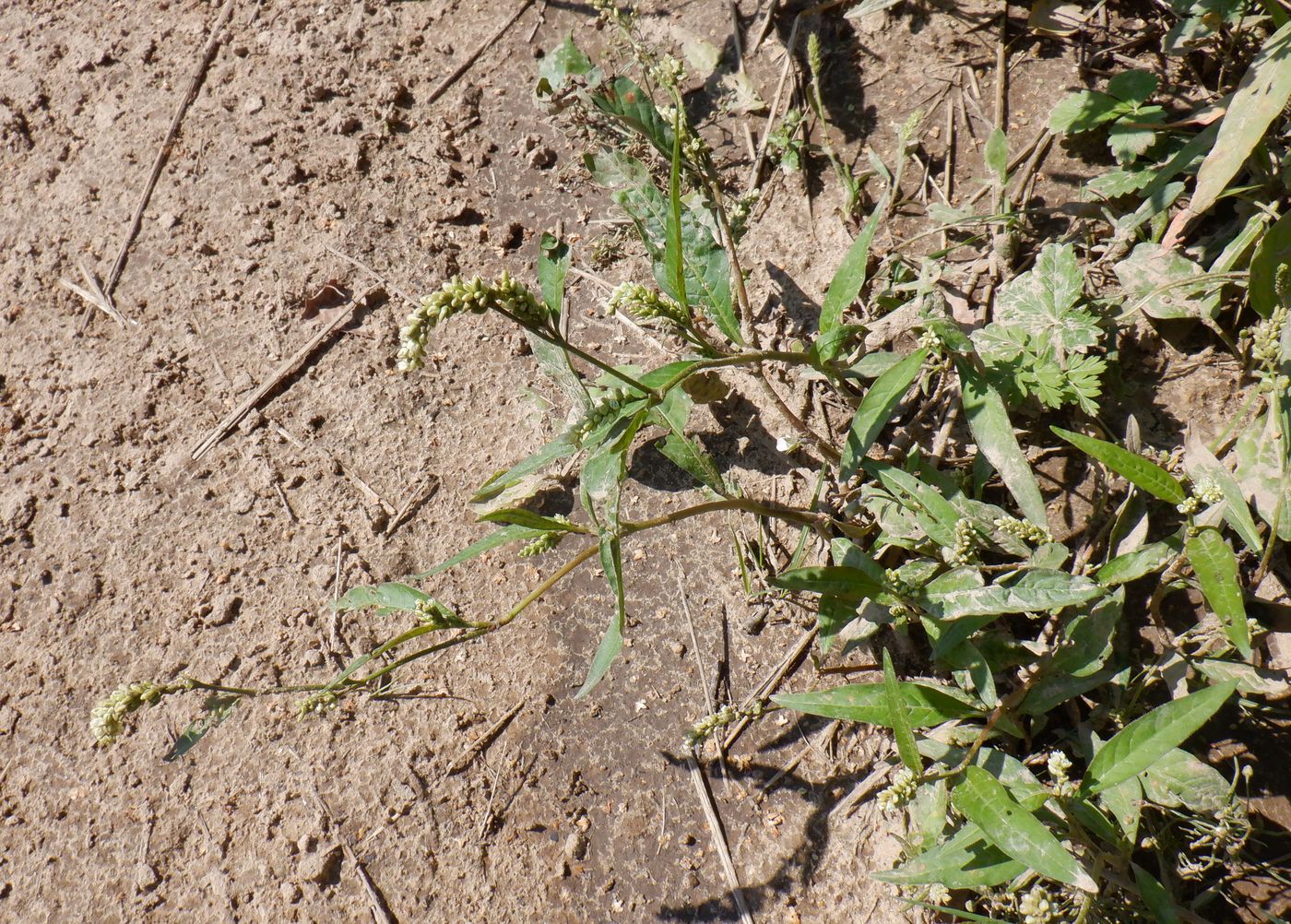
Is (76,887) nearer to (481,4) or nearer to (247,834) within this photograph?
(247,834)

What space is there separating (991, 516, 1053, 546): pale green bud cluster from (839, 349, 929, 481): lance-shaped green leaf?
349 millimetres

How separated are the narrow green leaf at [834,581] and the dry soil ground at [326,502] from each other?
0.36 metres

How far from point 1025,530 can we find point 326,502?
1.91 meters

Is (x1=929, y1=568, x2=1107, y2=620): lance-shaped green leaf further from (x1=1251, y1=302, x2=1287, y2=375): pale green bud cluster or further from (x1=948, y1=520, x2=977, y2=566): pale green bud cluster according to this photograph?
(x1=1251, y1=302, x2=1287, y2=375): pale green bud cluster

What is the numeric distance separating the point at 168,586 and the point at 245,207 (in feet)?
4.34

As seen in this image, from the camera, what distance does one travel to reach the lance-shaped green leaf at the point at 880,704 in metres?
1.85

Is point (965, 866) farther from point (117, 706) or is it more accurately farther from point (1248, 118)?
point (1248, 118)

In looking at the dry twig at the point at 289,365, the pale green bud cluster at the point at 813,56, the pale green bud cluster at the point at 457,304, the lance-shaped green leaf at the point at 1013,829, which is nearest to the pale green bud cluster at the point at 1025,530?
the lance-shaped green leaf at the point at 1013,829

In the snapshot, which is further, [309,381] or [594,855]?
[309,381]

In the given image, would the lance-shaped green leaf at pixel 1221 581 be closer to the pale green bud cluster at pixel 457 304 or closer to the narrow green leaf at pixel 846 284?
the narrow green leaf at pixel 846 284

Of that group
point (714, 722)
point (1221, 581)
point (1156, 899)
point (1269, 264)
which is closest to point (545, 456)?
point (714, 722)

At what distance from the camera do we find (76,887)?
2.28 metres

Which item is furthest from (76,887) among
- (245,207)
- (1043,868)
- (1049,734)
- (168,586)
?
(1049,734)

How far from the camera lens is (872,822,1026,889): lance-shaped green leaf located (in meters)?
1.70
